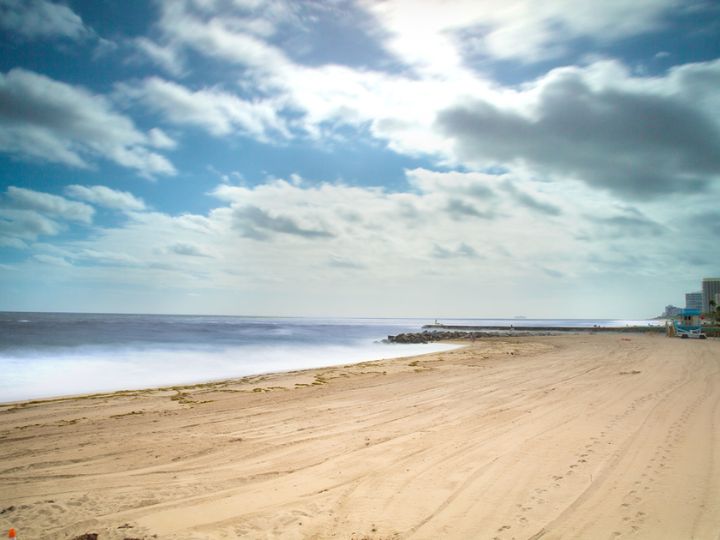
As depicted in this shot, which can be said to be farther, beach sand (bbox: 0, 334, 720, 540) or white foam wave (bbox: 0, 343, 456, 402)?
white foam wave (bbox: 0, 343, 456, 402)

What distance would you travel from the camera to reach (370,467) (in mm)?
6652

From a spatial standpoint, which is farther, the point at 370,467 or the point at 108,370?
the point at 108,370

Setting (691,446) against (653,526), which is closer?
(653,526)

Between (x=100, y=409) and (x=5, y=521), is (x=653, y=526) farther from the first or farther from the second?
(x=100, y=409)

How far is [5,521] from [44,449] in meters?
3.25

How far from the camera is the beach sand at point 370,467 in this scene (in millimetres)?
4824

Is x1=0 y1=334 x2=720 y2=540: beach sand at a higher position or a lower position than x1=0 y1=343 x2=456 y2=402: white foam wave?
higher

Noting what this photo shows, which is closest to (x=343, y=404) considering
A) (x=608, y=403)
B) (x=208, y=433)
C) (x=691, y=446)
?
(x=208, y=433)

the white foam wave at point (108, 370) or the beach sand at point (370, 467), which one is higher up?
the beach sand at point (370, 467)

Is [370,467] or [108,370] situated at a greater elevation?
[370,467]

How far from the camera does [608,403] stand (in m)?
11.4

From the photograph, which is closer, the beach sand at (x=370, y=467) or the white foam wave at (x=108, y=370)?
the beach sand at (x=370, y=467)

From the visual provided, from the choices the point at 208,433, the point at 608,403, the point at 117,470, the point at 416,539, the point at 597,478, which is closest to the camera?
the point at 416,539

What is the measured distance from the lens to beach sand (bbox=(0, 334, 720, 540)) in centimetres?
→ 482
